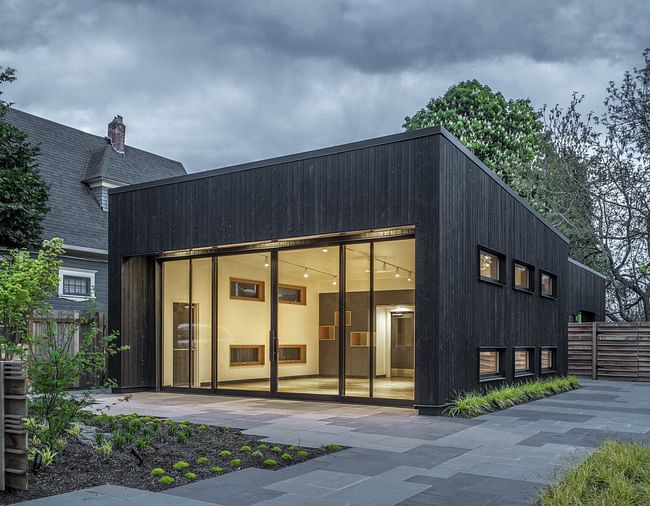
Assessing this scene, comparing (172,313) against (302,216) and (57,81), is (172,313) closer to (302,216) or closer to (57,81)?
(302,216)

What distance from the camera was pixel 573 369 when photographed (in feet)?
61.0

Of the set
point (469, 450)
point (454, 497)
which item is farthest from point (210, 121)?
point (454, 497)

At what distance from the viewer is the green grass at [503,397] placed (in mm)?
9430

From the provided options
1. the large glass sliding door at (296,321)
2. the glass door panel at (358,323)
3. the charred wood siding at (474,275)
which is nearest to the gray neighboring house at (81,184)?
the large glass sliding door at (296,321)

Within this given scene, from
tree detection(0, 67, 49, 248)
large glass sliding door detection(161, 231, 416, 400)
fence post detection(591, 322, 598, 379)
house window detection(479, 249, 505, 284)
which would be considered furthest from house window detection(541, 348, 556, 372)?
tree detection(0, 67, 49, 248)

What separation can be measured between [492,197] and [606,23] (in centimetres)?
708

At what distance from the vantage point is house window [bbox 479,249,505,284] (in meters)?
11.5

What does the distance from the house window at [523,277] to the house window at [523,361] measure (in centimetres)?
130

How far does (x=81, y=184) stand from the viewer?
68.8 feet

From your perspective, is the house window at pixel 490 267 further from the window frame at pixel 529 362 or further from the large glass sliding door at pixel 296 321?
the large glass sliding door at pixel 296 321

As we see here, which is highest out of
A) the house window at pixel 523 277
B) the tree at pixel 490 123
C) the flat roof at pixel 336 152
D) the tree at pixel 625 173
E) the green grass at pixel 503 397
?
the tree at pixel 490 123

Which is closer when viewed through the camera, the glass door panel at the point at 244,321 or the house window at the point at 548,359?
the glass door panel at the point at 244,321

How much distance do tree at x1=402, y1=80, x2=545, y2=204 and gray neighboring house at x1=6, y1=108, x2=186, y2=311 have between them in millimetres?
12600

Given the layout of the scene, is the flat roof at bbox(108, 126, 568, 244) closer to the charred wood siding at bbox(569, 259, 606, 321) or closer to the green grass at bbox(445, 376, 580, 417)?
the green grass at bbox(445, 376, 580, 417)
